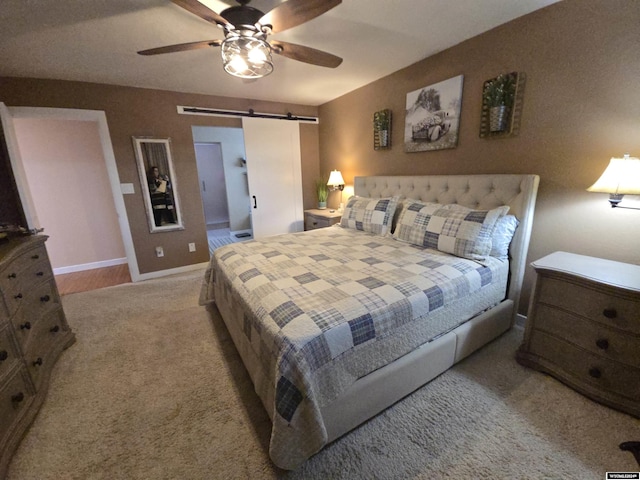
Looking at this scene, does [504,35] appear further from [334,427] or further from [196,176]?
[196,176]

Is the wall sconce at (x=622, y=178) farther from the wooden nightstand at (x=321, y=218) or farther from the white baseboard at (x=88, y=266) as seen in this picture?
the white baseboard at (x=88, y=266)

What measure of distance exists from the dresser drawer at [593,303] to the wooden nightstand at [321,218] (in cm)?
252

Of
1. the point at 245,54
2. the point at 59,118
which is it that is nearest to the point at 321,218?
Result: the point at 245,54

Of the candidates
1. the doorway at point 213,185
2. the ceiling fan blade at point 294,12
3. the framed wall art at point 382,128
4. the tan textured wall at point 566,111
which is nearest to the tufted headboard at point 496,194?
the tan textured wall at point 566,111

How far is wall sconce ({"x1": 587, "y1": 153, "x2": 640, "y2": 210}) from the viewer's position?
1477 millimetres

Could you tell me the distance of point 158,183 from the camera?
3.55 metres

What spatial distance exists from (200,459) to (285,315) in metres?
0.84

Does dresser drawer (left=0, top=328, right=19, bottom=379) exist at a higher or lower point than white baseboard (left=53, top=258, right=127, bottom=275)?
higher

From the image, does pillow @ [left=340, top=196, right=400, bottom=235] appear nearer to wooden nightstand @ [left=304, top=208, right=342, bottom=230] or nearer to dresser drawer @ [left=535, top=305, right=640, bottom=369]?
wooden nightstand @ [left=304, top=208, right=342, bottom=230]

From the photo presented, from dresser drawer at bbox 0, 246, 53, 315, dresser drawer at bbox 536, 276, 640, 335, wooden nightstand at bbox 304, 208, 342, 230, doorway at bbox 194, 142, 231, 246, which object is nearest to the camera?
dresser drawer at bbox 536, 276, 640, 335

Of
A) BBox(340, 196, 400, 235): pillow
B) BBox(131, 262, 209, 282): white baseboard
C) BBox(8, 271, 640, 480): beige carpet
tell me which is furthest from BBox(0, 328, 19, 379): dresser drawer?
BBox(340, 196, 400, 235): pillow

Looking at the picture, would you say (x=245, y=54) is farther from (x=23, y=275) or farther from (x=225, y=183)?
(x=225, y=183)

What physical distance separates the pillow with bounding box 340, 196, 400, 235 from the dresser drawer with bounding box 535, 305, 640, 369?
145 cm

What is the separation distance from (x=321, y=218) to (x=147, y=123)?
8.46 ft
